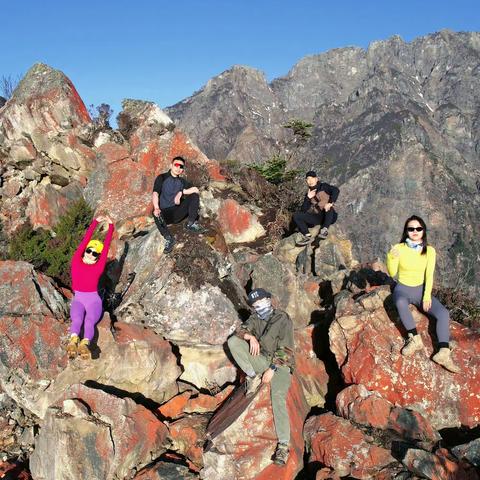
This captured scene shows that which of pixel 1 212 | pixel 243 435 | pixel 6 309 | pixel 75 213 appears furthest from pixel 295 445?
pixel 1 212

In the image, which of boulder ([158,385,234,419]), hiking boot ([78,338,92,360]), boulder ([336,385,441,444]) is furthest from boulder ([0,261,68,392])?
boulder ([336,385,441,444])

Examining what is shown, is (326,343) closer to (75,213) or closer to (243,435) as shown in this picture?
(243,435)

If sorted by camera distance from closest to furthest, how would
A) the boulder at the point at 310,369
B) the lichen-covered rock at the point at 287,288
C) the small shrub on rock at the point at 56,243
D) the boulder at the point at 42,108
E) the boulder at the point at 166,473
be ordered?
the boulder at the point at 166,473 → the boulder at the point at 310,369 → the lichen-covered rock at the point at 287,288 → the small shrub on rock at the point at 56,243 → the boulder at the point at 42,108

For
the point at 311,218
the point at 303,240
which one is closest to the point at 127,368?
the point at 303,240

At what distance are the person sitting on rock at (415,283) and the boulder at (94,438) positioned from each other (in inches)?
164

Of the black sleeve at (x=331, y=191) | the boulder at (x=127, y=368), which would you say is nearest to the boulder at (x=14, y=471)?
the boulder at (x=127, y=368)

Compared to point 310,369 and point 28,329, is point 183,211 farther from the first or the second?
point 310,369

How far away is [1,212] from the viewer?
12.6 m

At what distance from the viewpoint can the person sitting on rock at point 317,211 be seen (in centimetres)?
1095

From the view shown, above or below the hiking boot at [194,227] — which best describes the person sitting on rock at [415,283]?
below

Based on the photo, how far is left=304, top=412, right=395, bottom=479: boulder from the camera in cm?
573

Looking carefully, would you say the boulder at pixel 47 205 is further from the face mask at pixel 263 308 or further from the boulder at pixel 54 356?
the face mask at pixel 263 308

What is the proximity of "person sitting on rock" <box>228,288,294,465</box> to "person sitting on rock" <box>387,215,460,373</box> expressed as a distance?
1.83 metres

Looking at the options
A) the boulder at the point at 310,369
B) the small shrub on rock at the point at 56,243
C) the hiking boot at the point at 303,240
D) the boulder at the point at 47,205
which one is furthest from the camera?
the boulder at the point at 47,205
